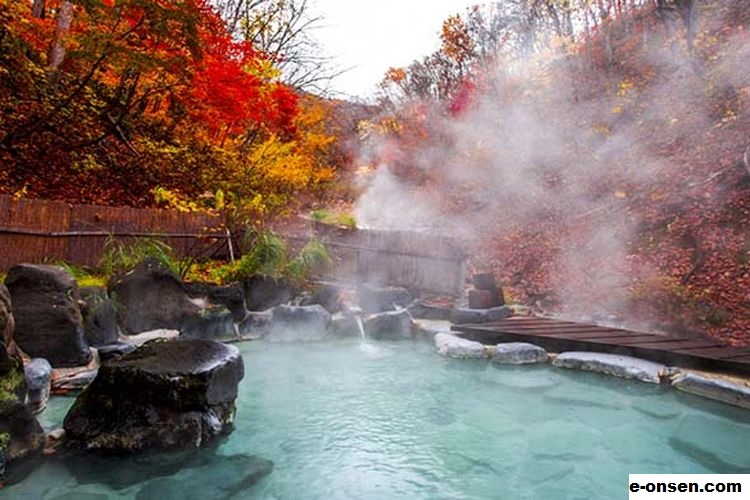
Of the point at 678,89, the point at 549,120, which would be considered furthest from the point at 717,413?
the point at 549,120

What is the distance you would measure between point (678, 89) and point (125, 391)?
53.4 feet

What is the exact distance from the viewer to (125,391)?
3.48m

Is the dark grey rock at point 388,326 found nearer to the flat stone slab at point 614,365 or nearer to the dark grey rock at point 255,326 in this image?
the dark grey rock at point 255,326

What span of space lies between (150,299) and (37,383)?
2.28 meters

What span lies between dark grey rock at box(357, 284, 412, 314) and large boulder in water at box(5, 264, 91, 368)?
4.46 metres

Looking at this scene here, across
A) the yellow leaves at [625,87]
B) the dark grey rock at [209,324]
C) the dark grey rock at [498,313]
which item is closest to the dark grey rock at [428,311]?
the dark grey rock at [498,313]

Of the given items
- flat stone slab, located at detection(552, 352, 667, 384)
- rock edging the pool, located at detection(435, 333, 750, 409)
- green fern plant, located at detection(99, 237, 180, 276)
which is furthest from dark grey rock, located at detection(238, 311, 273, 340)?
flat stone slab, located at detection(552, 352, 667, 384)

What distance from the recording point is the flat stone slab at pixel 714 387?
4.40m

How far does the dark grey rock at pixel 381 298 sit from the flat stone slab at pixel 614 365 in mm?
3043

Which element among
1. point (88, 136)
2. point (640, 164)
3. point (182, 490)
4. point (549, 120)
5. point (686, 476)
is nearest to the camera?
point (182, 490)

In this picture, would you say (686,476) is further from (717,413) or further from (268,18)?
(268,18)

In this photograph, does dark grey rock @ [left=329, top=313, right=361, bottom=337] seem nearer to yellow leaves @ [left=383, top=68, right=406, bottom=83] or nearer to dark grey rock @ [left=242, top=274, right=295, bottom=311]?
dark grey rock @ [left=242, top=274, right=295, bottom=311]

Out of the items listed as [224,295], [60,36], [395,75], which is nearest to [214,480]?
[224,295]

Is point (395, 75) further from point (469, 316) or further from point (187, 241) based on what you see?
point (469, 316)
